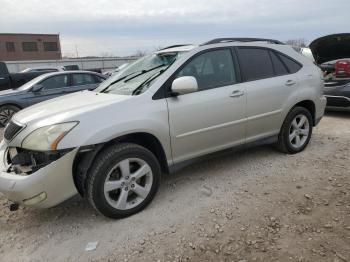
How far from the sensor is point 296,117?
5.01 metres

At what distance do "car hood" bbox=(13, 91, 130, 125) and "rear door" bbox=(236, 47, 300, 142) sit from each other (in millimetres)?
1716

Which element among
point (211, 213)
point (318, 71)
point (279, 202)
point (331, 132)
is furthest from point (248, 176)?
point (331, 132)

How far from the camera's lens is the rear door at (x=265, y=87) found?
14.5 feet

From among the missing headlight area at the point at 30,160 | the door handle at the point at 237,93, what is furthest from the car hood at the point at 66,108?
the door handle at the point at 237,93

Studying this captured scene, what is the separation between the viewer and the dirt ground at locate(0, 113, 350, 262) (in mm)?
2934

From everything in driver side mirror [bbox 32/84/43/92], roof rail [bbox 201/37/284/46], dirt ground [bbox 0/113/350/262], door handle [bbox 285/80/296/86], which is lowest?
dirt ground [bbox 0/113/350/262]

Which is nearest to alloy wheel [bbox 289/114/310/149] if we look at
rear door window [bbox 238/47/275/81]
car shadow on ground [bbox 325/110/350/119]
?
rear door window [bbox 238/47/275/81]

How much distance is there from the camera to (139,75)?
4094 mm

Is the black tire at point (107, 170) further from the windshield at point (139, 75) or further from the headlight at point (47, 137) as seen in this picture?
the windshield at point (139, 75)

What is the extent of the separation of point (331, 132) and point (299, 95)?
185cm

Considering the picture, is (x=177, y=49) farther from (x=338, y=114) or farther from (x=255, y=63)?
(x=338, y=114)

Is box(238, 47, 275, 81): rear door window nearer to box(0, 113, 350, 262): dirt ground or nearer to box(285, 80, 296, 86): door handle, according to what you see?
box(285, 80, 296, 86): door handle

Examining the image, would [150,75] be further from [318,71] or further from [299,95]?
[318,71]

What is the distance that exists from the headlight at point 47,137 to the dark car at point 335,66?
242 inches
